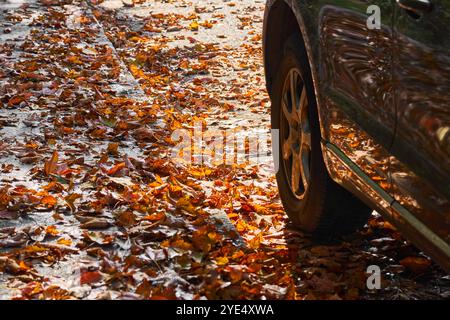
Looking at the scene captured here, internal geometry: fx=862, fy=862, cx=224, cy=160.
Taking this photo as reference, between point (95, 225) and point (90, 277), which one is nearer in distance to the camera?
point (90, 277)

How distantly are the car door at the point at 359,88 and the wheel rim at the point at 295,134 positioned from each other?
0.39 metres

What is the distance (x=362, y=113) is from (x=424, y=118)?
639mm

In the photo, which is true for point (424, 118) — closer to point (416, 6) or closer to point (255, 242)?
point (416, 6)

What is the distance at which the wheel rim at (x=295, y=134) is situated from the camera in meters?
4.52

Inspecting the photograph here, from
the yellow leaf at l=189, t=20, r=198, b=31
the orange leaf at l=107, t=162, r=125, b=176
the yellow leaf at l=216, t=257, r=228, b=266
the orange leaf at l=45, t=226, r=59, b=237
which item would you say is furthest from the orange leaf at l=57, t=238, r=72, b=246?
the yellow leaf at l=189, t=20, r=198, b=31

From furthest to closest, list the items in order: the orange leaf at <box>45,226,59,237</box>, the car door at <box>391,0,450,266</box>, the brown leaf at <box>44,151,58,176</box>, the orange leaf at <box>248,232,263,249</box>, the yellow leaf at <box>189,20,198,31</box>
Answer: the yellow leaf at <box>189,20,198,31</box> → the brown leaf at <box>44,151,58,176</box> → the orange leaf at <box>248,232,263,249</box> → the orange leaf at <box>45,226,59,237</box> → the car door at <box>391,0,450,266</box>

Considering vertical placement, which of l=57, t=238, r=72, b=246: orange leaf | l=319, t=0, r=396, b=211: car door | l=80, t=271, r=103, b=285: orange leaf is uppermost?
l=319, t=0, r=396, b=211: car door

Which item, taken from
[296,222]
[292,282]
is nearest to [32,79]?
[296,222]

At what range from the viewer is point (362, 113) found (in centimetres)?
371

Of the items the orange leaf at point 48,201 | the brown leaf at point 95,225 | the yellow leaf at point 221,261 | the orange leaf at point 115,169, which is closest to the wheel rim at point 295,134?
Result: the yellow leaf at point 221,261

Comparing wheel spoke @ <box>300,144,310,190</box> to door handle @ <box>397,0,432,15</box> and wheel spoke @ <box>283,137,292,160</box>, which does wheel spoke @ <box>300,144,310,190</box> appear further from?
door handle @ <box>397,0,432,15</box>

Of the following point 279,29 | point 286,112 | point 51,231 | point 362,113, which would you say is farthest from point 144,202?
point 362,113

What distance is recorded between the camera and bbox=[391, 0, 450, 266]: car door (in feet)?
9.67
